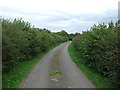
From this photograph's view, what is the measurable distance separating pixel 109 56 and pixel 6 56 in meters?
6.64

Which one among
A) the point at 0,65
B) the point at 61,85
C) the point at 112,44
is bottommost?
the point at 61,85

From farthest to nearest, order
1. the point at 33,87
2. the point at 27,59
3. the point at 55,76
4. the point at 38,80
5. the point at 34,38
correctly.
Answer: the point at 34,38 < the point at 27,59 < the point at 55,76 < the point at 38,80 < the point at 33,87

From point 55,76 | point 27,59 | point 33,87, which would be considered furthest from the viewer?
point 27,59

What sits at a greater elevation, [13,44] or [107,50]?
[13,44]

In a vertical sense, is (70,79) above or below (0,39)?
below

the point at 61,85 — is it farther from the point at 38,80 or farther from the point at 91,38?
the point at 91,38

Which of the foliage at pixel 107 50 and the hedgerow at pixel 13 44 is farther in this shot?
the hedgerow at pixel 13 44

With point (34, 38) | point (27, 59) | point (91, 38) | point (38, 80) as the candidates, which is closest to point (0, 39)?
point (38, 80)

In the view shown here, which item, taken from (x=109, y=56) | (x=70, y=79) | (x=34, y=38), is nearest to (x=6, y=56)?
(x=70, y=79)

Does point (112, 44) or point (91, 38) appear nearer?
point (112, 44)

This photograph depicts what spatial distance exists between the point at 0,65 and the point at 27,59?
9.66 meters

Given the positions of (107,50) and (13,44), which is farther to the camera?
(13,44)

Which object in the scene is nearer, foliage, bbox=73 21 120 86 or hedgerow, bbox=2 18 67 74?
foliage, bbox=73 21 120 86

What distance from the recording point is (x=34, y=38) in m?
22.0
